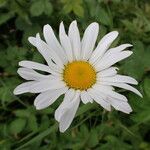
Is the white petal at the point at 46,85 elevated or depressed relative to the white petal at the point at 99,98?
elevated

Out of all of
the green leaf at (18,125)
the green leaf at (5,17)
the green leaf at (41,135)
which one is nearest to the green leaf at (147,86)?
the green leaf at (41,135)

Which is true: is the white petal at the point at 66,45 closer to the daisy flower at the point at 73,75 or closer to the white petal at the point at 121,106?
the daisy flower at the point at 73,75

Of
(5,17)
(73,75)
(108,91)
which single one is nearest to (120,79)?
(108,91)

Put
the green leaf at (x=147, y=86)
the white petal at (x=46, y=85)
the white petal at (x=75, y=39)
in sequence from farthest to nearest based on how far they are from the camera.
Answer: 1. the green leaf at (x=147, y=86)
2. the white petal at (x=75, y=39)
3. the white petal at (x=46, y=85)

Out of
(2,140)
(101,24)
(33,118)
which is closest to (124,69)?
(101,24)

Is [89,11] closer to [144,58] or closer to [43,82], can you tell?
[144,58]

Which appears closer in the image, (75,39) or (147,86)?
(75,39)

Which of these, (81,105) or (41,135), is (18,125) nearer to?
(41,135)
